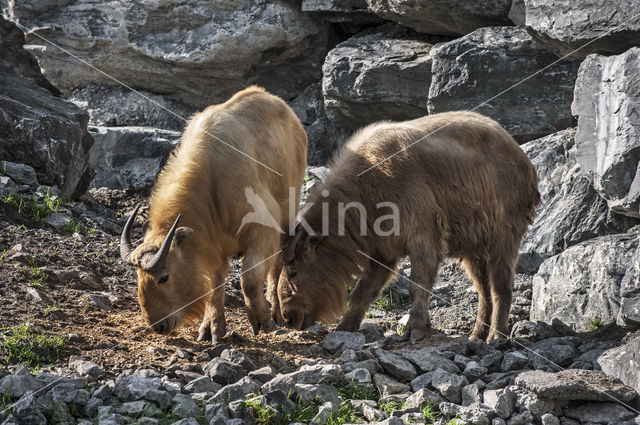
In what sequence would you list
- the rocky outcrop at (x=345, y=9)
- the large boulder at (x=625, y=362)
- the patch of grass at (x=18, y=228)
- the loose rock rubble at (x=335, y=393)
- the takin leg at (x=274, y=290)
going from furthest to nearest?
the rocky outcrop at (x=345, y=9) < the patch of grass at (x=18, y=228) < the takin leg at (x=274, y=290) < the large boulder at (x=625, y=362) < the loose rock rubble at (x=335, y=393)

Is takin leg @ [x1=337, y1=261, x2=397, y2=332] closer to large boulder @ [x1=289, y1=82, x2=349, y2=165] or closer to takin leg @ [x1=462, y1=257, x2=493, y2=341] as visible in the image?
takin leg @ [x1=462, y1=257, x2=493, y2=341]

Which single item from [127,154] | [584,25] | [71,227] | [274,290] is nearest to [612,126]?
[584,25]

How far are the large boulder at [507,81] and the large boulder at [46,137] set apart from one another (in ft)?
14.8

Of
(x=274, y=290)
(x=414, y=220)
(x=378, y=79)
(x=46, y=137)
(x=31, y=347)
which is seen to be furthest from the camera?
(x=378, y=79)

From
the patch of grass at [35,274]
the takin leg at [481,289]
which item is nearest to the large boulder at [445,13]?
the takin leg at [481,289]

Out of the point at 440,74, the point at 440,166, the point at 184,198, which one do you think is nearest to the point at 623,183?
the point at 440,166

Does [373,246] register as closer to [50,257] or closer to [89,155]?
[50,257]

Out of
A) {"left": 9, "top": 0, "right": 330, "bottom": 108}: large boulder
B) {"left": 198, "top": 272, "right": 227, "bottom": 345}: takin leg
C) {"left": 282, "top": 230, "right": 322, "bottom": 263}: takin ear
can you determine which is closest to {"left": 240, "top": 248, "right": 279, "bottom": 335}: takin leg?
{"left": 282, "top": 230, "right": 322, "bottom": 263}: takin ear

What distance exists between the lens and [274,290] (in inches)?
313

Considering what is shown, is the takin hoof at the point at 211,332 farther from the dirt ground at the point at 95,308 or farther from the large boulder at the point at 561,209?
the large boulder at the point at 561,209

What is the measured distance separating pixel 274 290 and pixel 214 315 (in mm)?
944

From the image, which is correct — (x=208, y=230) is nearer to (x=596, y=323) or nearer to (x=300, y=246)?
(x=300, y=246)

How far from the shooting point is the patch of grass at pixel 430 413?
5309 millimetres

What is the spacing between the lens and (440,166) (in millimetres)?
7168
